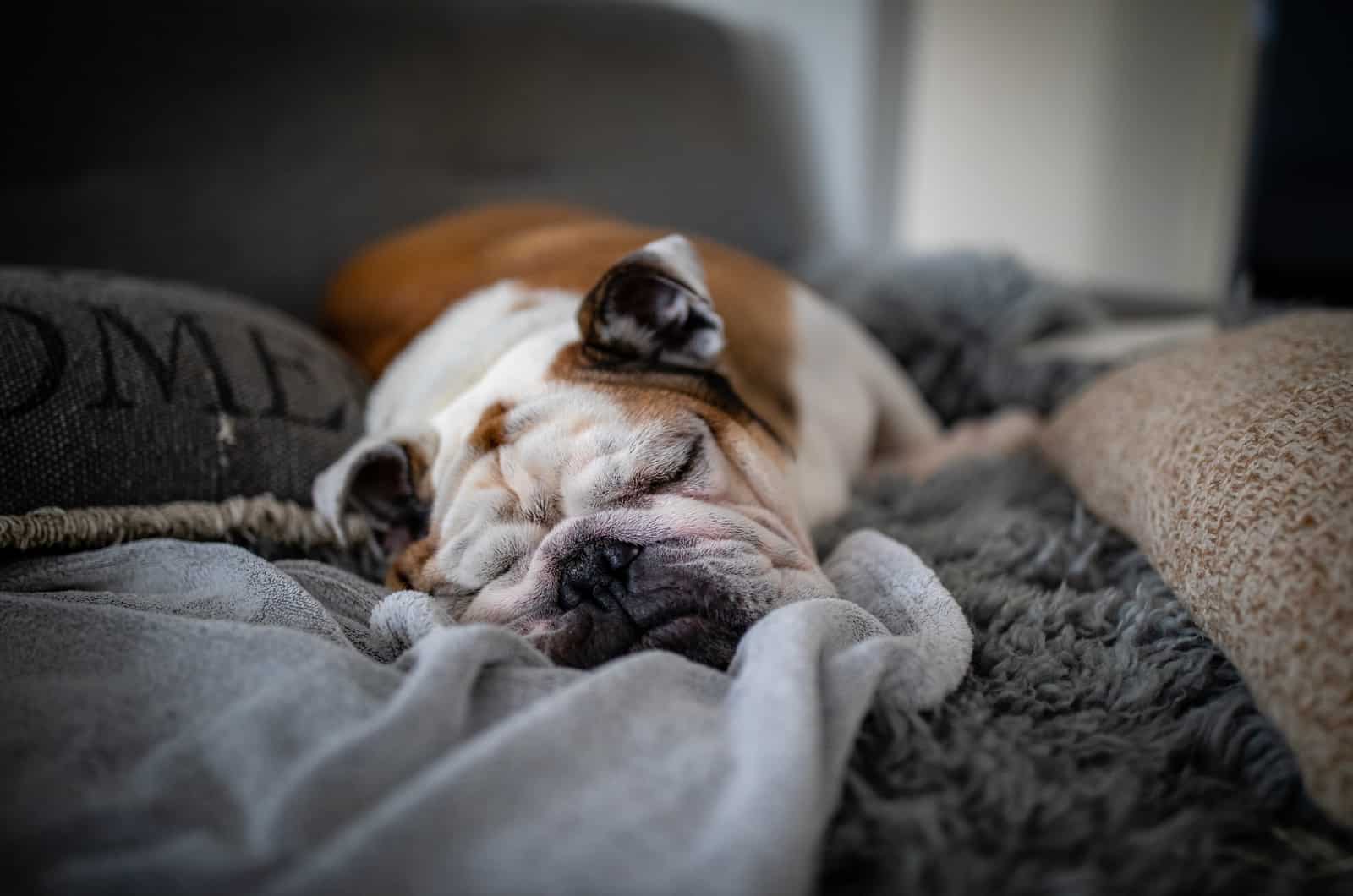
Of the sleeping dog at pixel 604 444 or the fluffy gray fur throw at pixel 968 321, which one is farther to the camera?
the fluffy gray fur throw at pixel 968 321

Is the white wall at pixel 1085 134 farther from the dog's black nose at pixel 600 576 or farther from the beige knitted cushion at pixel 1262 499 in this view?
the dog's black nose at pixel 600 576

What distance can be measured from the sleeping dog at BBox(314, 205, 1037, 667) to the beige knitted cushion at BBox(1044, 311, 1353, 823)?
40 cm

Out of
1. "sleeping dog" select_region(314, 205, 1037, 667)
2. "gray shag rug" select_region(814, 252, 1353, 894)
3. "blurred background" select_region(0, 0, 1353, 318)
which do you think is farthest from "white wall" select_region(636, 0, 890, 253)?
"gray shag rug" select_region(814, 252, 1353, 894)

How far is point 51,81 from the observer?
1815mm

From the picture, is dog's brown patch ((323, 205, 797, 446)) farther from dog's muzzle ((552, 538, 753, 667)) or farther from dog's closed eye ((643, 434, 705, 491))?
dog's muzzle ((552, 538, 753, 667))

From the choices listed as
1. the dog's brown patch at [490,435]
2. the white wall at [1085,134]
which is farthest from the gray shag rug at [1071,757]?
the white wall at [1085,134]

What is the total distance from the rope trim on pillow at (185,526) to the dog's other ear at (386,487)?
29 millimetres

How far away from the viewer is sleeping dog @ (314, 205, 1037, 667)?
1.05 m

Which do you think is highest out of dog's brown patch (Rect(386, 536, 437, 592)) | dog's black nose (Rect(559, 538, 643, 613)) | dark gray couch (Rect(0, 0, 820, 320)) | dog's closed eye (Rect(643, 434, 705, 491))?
dark gray couch (Rect(0, 0, 820, 320))

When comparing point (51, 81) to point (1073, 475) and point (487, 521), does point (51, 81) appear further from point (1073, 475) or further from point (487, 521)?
point (1073, 475)

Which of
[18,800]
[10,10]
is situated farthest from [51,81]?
[18,800]

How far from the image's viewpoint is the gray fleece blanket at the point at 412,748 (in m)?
0.64

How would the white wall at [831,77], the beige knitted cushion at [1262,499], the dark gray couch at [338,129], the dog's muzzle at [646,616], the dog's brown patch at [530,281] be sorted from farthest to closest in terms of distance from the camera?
the white wall at [831,77], the dark gray couch at [338,129], the dog's brown patch at [530,281], the dog's muzzle at [646,616], the beige knitted cushion at [1262,499]

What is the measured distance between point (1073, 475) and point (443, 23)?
188cm
